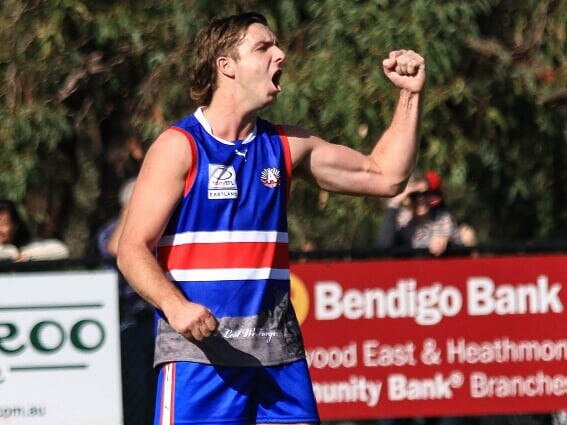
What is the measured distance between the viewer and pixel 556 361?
7.98 m

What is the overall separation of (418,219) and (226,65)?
3.95m

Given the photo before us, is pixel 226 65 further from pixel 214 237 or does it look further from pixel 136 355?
pixel 136 355

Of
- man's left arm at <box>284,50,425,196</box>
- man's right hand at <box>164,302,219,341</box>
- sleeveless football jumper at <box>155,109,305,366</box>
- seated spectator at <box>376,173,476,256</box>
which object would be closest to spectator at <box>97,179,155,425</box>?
seated spectator at <box>376,173,476,256</box>

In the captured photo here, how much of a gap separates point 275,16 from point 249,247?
613 cm

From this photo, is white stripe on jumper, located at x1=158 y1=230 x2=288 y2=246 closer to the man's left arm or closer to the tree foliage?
the man's left arm

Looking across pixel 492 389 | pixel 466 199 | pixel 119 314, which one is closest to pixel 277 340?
pixel 119 314

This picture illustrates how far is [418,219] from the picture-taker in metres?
8.34

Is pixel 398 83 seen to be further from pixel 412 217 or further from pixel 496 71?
pixel 496 71

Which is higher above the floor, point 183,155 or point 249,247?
point 183,155

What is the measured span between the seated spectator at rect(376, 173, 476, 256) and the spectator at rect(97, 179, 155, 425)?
152 cm

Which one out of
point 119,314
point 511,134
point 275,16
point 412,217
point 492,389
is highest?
point 275,16

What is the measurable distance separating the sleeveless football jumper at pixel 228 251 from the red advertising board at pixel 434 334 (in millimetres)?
3326

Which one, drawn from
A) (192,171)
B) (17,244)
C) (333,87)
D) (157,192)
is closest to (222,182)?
(192,171)

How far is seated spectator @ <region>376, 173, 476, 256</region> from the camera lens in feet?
27.0
